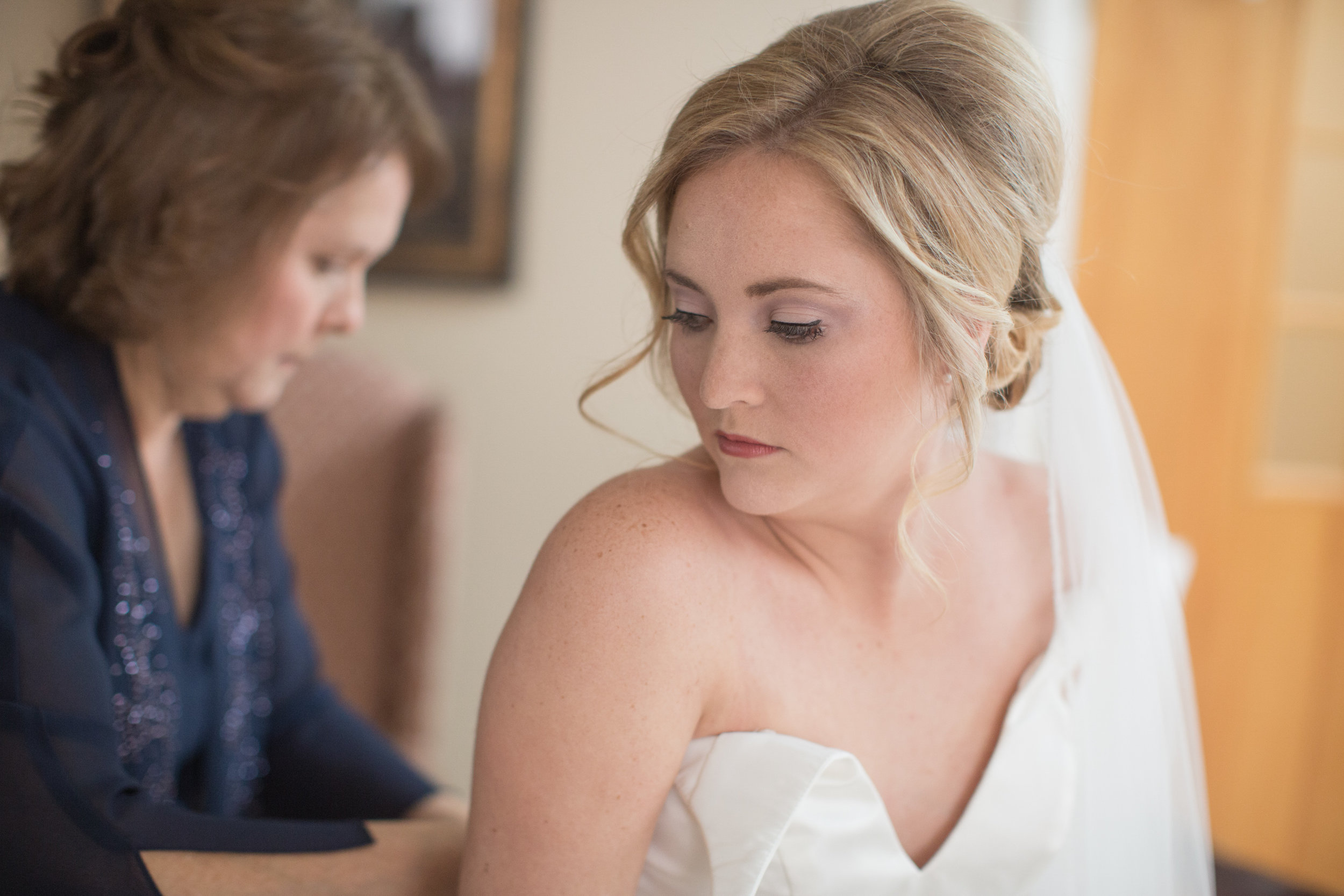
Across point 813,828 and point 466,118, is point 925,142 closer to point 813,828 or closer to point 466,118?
point 813,828

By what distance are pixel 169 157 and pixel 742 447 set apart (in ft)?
2.79

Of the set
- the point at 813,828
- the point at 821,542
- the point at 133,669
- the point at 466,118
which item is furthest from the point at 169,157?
the point at 466,118

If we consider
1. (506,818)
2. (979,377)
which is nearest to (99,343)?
(506,818)

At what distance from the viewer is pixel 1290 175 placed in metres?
2.46

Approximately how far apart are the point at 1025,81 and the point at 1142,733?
850 millimetres

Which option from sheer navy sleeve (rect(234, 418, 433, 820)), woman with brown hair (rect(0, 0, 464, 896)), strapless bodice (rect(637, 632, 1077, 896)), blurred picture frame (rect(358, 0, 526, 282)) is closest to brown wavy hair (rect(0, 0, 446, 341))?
woman with brown hair (rect(0, 0, 464, 896))

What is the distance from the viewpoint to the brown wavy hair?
1.23m

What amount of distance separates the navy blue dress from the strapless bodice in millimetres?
364

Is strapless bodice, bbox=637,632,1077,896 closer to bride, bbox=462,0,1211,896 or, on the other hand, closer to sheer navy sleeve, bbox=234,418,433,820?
bride, bbox=462,0,1211,896

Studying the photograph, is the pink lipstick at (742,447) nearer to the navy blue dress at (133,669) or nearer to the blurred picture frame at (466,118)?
the navy blue dress at (133,669)

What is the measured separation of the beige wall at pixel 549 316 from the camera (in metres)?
2.37

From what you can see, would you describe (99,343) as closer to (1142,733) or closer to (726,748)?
(726,748)

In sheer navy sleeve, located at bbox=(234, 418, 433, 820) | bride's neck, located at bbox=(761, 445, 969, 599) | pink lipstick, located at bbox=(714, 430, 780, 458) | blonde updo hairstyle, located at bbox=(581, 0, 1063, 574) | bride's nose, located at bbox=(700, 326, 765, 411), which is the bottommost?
sheer navy sleeve, located at bbox=(234, 418, 433, 820)

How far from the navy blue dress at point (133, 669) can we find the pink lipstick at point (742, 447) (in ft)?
1.89
